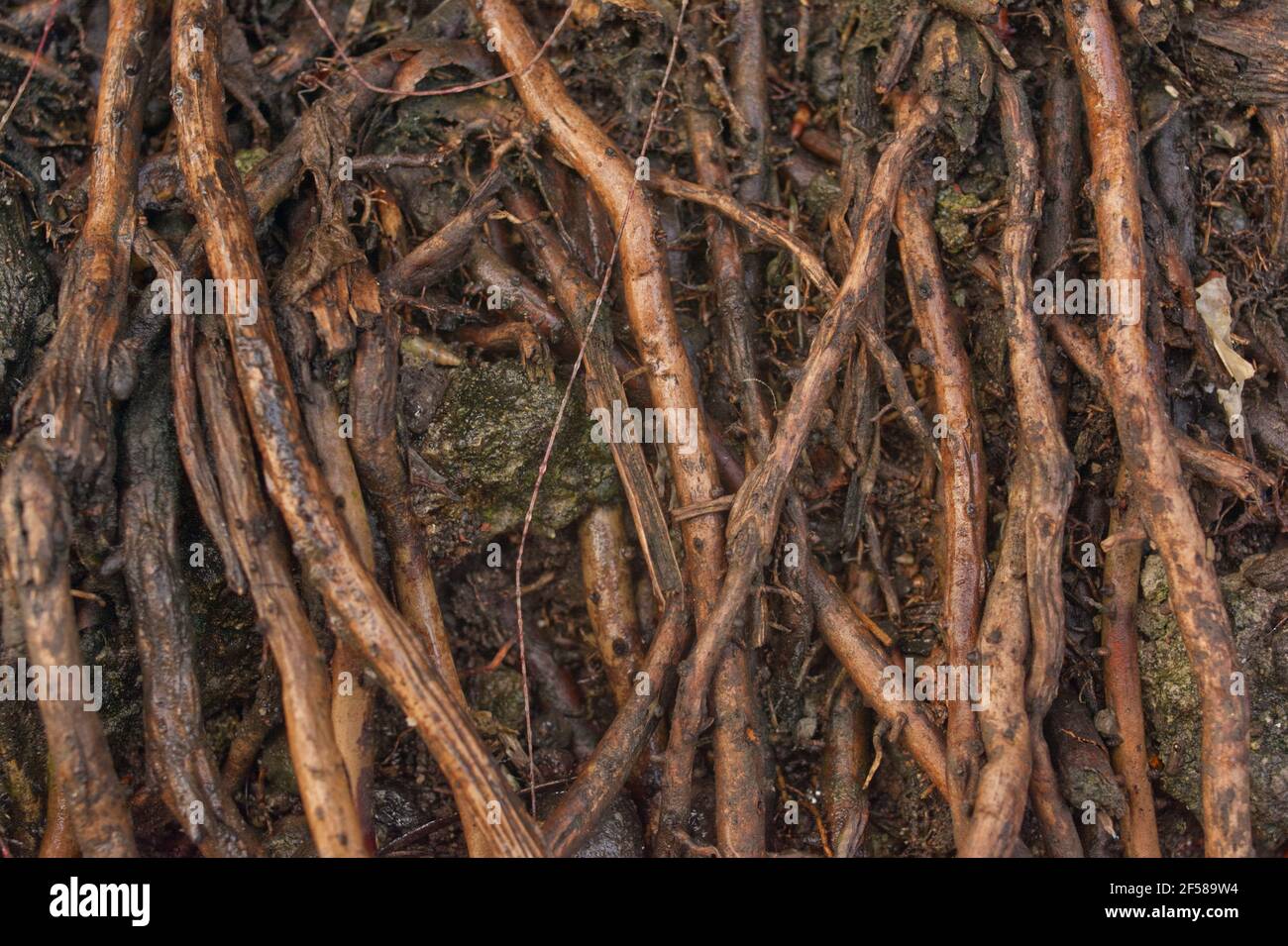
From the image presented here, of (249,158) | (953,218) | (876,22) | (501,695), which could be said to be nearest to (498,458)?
(501,695)

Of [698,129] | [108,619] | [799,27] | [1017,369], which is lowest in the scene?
[108,619]

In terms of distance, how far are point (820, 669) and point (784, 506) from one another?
2.34 feet

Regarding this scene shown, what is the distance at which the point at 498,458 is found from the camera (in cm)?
382

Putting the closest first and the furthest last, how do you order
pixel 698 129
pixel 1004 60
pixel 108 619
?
1. pixel 108 619
2. pixel 1004 60
3. pixel 698 129

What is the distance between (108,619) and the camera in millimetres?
3570

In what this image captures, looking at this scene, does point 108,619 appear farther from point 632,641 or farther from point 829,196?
point 829,196

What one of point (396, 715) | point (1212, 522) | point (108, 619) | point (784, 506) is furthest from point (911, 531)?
point (108, 619)

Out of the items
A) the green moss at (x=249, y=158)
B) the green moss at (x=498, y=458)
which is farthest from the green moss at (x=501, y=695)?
the green moss at (x=249, y=158)

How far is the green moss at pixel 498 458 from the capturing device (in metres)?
3.79

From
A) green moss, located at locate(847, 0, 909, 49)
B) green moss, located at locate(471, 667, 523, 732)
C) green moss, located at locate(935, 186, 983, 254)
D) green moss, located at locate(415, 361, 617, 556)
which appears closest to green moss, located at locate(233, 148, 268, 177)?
green moss, located at locate(415, 361, 617, 556)

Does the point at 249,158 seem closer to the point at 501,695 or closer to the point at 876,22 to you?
the point at 501,695

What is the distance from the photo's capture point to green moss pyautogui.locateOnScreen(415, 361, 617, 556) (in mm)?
3789

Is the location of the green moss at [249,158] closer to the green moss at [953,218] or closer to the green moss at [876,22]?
the green moss at [876,22]

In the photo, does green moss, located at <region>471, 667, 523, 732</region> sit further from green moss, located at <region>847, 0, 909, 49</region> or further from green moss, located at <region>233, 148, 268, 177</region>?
green moss, located at <region>847, 0, 909, 49</region>
